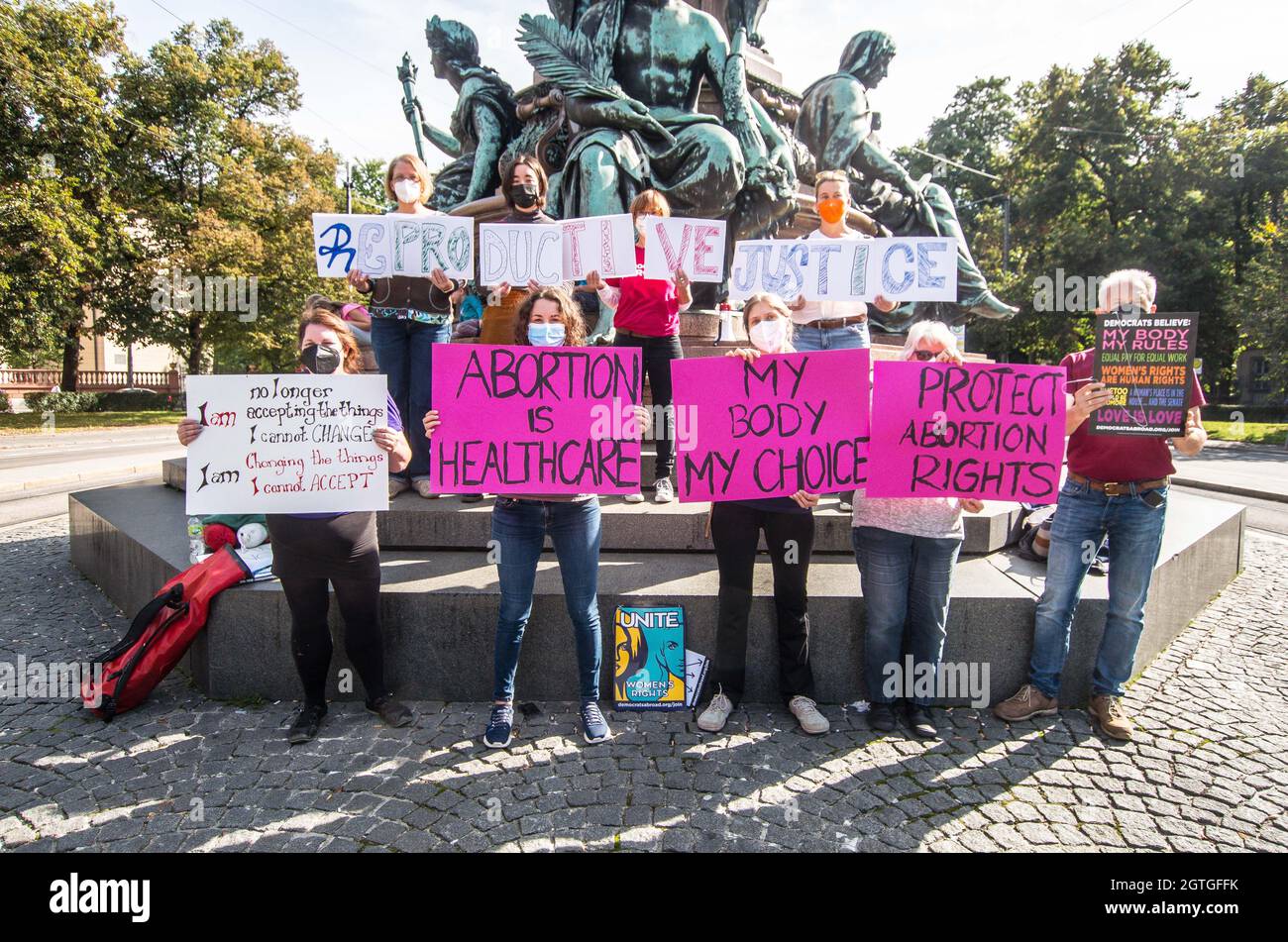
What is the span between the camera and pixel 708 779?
3318 mm

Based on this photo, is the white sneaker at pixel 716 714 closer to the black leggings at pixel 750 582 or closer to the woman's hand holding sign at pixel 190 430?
the black leggings at pixel 750 582

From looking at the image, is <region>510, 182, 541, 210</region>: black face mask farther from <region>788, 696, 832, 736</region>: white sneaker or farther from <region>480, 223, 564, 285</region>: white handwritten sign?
<region>788, 696, 832, 736</region>: white sneaker

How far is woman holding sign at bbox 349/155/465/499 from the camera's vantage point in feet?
15.7

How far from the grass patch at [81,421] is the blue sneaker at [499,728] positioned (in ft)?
79.8

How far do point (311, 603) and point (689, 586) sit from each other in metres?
2.11

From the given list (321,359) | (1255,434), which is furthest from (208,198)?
(1255,434)

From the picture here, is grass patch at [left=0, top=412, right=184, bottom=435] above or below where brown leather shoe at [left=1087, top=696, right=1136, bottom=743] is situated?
above

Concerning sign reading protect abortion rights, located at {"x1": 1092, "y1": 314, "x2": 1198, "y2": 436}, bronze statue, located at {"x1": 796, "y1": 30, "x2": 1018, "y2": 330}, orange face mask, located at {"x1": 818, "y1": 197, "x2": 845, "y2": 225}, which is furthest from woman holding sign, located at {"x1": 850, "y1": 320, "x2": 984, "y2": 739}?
bronze statue, located at {"x1": 796, "y1": 30, "x2": 1018, "y2": 330}

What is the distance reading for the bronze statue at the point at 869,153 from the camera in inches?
349

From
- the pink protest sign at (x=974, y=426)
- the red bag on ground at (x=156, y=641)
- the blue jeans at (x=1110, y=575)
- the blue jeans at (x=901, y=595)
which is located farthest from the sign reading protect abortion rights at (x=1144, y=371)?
the red bag on ground at (x=156, y=641)

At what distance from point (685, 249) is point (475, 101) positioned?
5.93 meters

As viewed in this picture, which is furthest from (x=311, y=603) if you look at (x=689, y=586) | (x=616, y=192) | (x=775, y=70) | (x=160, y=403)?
(x=160, y=403)

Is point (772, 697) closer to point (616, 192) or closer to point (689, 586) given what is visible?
point (689, 586)

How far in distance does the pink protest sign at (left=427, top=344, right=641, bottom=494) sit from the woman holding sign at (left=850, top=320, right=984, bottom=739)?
1346 mm
